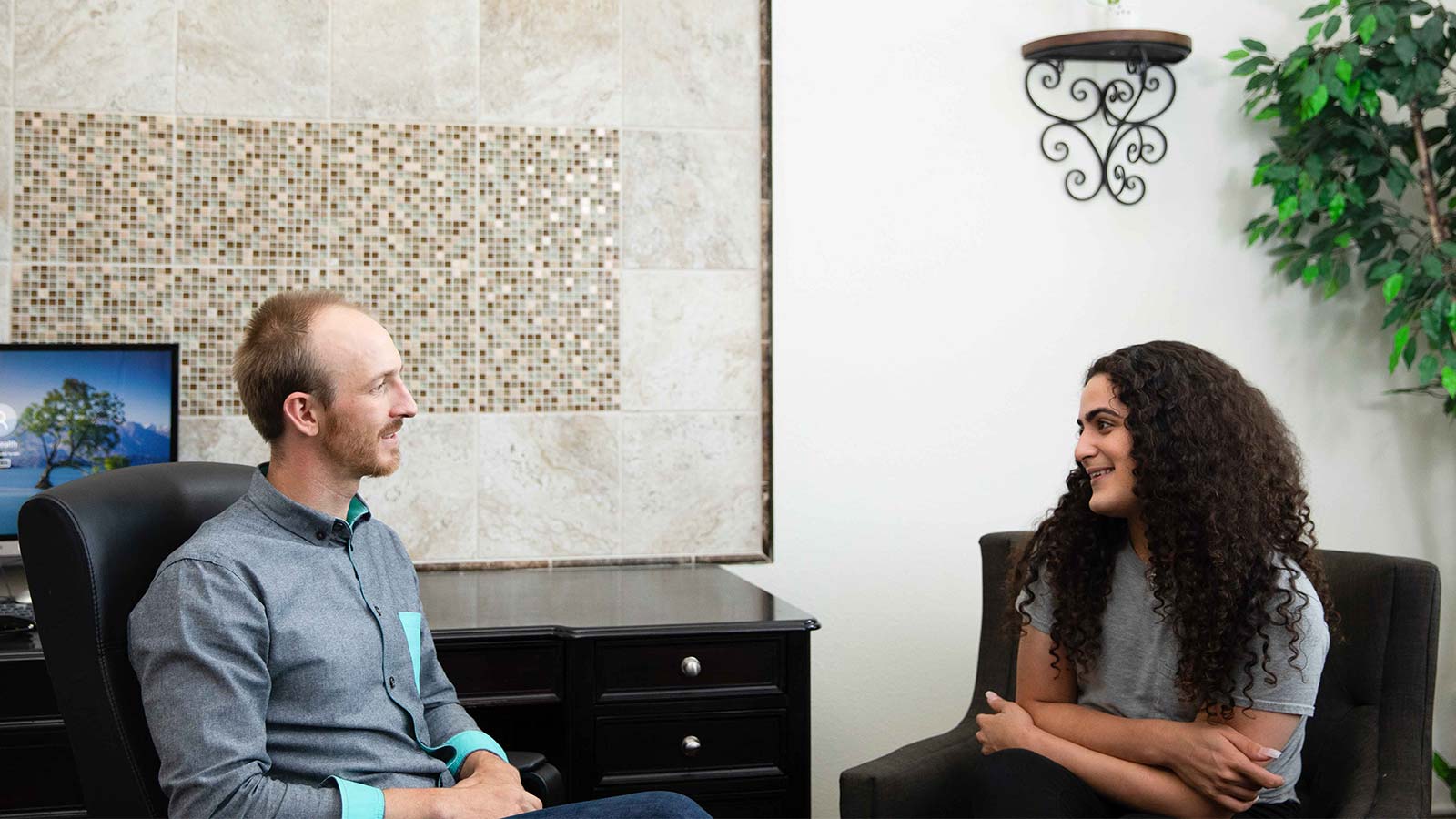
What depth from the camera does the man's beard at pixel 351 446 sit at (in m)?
1.68

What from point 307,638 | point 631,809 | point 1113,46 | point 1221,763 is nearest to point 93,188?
point 307,638

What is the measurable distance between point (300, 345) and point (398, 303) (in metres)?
1.17

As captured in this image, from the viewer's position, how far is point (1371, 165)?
113 inches

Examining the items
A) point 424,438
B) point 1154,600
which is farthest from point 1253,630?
point 424,438

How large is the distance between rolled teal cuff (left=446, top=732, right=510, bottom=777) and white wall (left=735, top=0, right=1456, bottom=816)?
121 centimetres

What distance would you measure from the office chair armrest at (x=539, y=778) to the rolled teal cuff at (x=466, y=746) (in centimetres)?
6

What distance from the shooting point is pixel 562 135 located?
2.88 m

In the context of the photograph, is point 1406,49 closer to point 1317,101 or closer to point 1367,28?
point 1367,28

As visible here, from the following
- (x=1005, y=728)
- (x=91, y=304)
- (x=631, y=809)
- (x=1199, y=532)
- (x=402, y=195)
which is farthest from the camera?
(x=402, y=195)

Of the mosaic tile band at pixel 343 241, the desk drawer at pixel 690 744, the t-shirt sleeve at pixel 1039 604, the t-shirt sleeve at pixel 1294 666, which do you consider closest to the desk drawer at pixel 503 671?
the desk drawer at pixel 690 744

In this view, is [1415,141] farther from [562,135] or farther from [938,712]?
[562,135]

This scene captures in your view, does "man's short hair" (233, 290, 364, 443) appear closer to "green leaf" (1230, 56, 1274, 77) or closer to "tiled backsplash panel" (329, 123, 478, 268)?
"tiled backsplash panel" (329, 123, 478, 268)

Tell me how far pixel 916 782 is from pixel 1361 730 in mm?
751

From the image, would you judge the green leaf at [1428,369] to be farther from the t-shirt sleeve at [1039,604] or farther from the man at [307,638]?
the man at [307,638]
